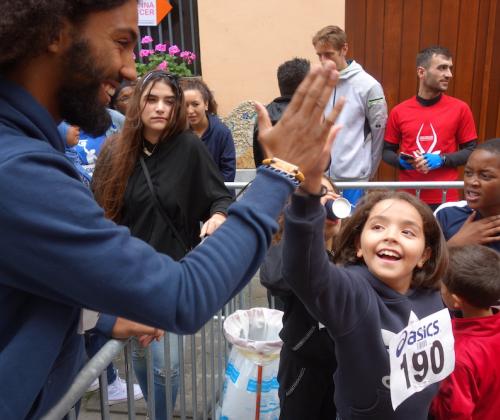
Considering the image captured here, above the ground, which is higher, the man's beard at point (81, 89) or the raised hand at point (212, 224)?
the man's beard at point (81, 89)

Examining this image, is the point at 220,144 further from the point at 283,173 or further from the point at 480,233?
the point at 283,173

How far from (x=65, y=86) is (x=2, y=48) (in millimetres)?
139

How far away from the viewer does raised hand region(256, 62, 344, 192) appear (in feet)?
3.90

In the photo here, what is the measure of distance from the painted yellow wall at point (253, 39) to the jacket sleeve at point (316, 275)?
5.02 m

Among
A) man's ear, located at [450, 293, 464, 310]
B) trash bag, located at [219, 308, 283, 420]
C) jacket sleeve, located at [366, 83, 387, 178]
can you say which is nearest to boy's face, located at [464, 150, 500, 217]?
man's ear, located at [450, 293, 464, 310]

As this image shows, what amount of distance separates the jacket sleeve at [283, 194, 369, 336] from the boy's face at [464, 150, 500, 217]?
1.28m

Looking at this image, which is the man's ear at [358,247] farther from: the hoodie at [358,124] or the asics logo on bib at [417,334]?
the hoodie at [358,124]

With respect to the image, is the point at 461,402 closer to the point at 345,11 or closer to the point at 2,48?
the point at 2,48

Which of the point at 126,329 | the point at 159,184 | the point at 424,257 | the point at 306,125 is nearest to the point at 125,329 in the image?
the point at 126,329

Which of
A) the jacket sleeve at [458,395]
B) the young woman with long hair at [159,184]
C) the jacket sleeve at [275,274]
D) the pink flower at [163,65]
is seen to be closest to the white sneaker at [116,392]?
the young woman with long hair at [159,184]

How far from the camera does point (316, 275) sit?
1.51 m

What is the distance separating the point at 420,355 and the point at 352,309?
0.30m

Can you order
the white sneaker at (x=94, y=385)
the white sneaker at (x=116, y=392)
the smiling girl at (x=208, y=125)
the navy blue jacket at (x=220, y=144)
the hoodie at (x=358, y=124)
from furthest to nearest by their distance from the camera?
1. the hoodie at (x=358, y=124)
2. the navy blue jacket at (x=220, y=144)
3. the smiling girl at (x=208, y=125)
4. the white sneaker at (x=116, y=392)
5. the white sneaker at (x=94, y=385)

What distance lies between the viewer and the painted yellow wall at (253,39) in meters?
6.19
